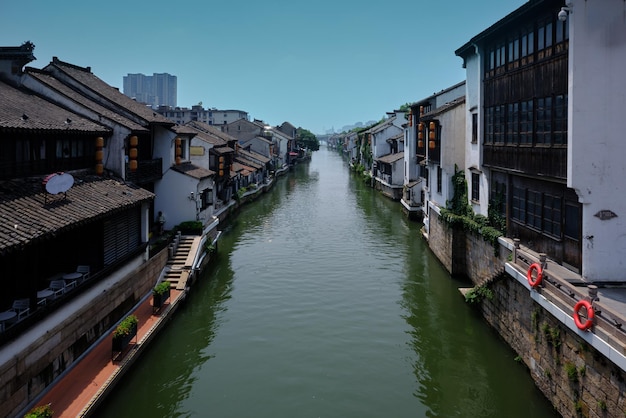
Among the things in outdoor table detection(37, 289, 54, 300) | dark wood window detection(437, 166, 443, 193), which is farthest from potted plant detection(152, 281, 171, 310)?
dark wood window detection(437, 166, 443, 193)

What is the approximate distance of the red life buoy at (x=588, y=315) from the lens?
12.5 meters

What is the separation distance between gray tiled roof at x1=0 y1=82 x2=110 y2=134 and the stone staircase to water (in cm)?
798

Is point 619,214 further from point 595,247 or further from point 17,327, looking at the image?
point 17,327

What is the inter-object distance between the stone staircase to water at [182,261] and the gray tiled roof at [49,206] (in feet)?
17.8

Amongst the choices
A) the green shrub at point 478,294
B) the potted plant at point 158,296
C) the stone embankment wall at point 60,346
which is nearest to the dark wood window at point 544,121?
the green shrub at point 478,294

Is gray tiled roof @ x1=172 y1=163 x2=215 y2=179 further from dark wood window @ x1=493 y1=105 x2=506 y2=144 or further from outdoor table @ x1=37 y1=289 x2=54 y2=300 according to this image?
dark wood window @ x1=493 y1=105 x2=506 y2=144

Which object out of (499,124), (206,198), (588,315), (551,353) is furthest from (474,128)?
(206,198)

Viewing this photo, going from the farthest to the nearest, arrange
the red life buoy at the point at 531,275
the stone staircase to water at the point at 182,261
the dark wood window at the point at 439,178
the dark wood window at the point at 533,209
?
the dark wood window at the point at 439,178 < the stone staircase to water at the point at 182,261 < the dark wood window at the point at 533,209 < the red life buoy at the point at 531,275

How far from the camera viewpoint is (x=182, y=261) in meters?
27.1

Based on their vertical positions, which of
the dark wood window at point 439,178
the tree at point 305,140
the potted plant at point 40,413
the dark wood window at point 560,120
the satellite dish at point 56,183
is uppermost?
the tree at point 305,140

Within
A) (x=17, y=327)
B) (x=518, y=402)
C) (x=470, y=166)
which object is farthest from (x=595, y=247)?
(x=17, y=327)

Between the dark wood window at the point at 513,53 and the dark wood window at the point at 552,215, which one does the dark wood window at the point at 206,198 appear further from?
the dark wood window at the point at 552,215

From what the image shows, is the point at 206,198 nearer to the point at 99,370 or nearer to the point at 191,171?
the point at 191,171

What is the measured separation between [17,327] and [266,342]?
32.1ft
